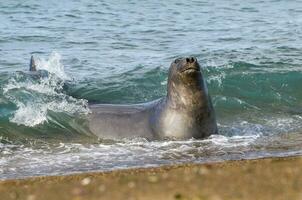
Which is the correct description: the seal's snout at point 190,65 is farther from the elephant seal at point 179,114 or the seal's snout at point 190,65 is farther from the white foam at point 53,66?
the white foam at point 53,66

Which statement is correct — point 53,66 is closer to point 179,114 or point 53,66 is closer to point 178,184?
point 179,114

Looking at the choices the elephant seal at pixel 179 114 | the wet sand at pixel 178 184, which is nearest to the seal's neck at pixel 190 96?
the elephant seal at pixel 179 114

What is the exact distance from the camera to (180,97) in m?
8.17

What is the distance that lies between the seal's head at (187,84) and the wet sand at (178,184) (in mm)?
2092

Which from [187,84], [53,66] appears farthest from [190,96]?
[53,66]

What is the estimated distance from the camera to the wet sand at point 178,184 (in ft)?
16.9

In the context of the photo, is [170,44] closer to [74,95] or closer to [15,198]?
[74,95]

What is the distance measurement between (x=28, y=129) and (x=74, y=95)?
165cm

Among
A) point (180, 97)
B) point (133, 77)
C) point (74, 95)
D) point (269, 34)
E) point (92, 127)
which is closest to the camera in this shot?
point (180, 97)

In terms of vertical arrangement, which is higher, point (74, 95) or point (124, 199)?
point (124, 199)

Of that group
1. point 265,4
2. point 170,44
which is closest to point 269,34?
point 170,44

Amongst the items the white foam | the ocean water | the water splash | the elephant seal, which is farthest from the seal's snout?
the white foam

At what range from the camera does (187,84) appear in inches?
317

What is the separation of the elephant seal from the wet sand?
6.91 ft
